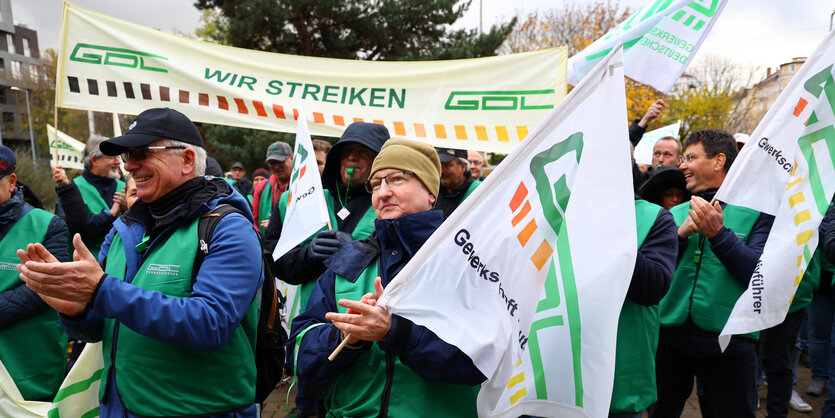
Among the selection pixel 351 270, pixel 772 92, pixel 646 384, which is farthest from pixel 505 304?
pixel 772 92

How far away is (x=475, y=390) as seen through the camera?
2.04m

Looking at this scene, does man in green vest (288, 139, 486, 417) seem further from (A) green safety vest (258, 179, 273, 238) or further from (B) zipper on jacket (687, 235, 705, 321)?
(A) green safety vest (258, 179, 273, 238)

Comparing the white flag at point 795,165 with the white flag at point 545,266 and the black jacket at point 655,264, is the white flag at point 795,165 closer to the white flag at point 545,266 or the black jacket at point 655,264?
the black jacket at point 655,264

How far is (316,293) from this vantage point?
216cm

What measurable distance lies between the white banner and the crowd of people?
41.2 inches

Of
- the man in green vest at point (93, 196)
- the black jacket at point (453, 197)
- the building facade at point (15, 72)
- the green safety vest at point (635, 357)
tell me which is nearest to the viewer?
the green safety vest at point (635, 357)

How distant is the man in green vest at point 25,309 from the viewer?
3.02 m

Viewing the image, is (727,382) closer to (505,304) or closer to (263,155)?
(505,304)

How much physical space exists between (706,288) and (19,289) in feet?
12.8

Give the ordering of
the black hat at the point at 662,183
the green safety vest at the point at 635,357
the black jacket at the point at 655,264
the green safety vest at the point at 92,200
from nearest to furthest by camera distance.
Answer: the black jacket at the point at 655,264
the green safety vest at the point at 635,357
the black hat at the point at 662,183
the green safety vest at the point at 92,200

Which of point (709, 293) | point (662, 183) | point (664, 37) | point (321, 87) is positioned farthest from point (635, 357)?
point (321, 87)

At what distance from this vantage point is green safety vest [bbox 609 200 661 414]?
275 centimetres

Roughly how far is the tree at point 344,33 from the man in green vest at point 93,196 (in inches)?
496

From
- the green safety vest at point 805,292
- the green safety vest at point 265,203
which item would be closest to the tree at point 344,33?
the green safety vest at point 265,203
